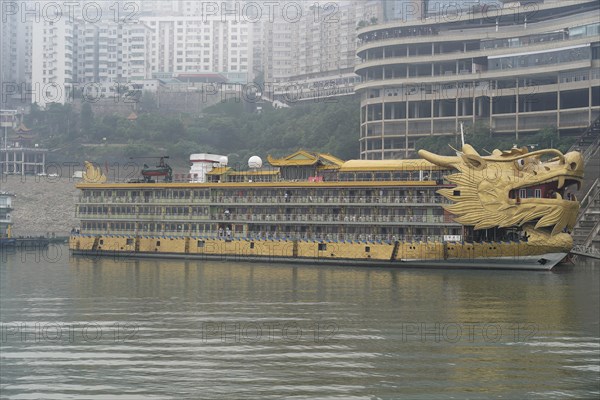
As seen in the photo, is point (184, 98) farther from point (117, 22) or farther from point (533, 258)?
point (533, 258)

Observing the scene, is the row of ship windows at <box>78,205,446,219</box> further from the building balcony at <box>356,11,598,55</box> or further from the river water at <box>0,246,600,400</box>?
the building balcony at <box>356,11,598,55</box>

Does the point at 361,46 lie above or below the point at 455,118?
above

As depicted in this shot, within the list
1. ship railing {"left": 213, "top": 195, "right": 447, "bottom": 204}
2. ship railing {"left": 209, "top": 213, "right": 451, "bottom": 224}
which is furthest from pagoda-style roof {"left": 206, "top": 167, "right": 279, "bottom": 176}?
ship railing {"left": 209, "top": 213, "right": 451, "bottom": 224}

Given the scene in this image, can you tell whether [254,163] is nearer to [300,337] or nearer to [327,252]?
[327,252]

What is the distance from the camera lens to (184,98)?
163m

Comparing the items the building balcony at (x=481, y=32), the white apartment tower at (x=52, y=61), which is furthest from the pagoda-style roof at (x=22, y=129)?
the building balcony at (x=481, y=32)

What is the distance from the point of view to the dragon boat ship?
2277 inches

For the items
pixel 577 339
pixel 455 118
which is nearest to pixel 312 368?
pixel 577 339

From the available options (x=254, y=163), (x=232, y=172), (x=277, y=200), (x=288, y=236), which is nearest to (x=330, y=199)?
(x=277, y=200)

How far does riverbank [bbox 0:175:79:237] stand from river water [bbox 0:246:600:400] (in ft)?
193

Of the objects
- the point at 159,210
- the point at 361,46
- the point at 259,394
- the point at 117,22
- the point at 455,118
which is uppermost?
the point at 117,22

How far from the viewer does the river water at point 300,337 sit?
2645cm

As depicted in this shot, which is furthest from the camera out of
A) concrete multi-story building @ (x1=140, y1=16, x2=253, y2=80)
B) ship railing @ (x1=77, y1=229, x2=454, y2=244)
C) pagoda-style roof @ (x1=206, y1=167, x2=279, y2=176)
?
concrete multi-story building @ (x1=140, y1=16, x2=253, y2=80)

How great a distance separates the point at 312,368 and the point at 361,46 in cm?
8712
